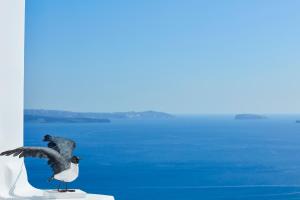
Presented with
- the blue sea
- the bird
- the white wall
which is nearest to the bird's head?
the bird

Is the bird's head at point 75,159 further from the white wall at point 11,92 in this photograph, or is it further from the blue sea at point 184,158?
the blue sea at point 184,158

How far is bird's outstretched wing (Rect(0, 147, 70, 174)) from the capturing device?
Result: 3.51m

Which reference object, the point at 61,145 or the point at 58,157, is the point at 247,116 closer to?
the point at 61,145

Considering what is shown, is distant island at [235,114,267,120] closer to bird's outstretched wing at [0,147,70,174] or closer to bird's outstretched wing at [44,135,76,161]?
bird's outstretched wing at [44,135,76,161]

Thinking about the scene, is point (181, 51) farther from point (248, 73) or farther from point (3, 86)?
point (3, 86)

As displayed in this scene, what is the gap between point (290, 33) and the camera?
1272 cm

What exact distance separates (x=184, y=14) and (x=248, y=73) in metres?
2.10

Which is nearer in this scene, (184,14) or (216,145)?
(184,14)

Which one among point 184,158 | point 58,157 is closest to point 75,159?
point 58,157

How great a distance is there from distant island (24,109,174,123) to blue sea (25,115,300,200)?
0.13 meters

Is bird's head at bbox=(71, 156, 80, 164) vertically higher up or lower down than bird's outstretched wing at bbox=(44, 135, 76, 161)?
lower down

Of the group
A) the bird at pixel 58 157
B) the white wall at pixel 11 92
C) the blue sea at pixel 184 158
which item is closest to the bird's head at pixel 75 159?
the bird at pixel 58 157

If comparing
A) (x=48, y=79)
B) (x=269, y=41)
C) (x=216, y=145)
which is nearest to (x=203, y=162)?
(x=216, y=145)

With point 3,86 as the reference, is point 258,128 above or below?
below
